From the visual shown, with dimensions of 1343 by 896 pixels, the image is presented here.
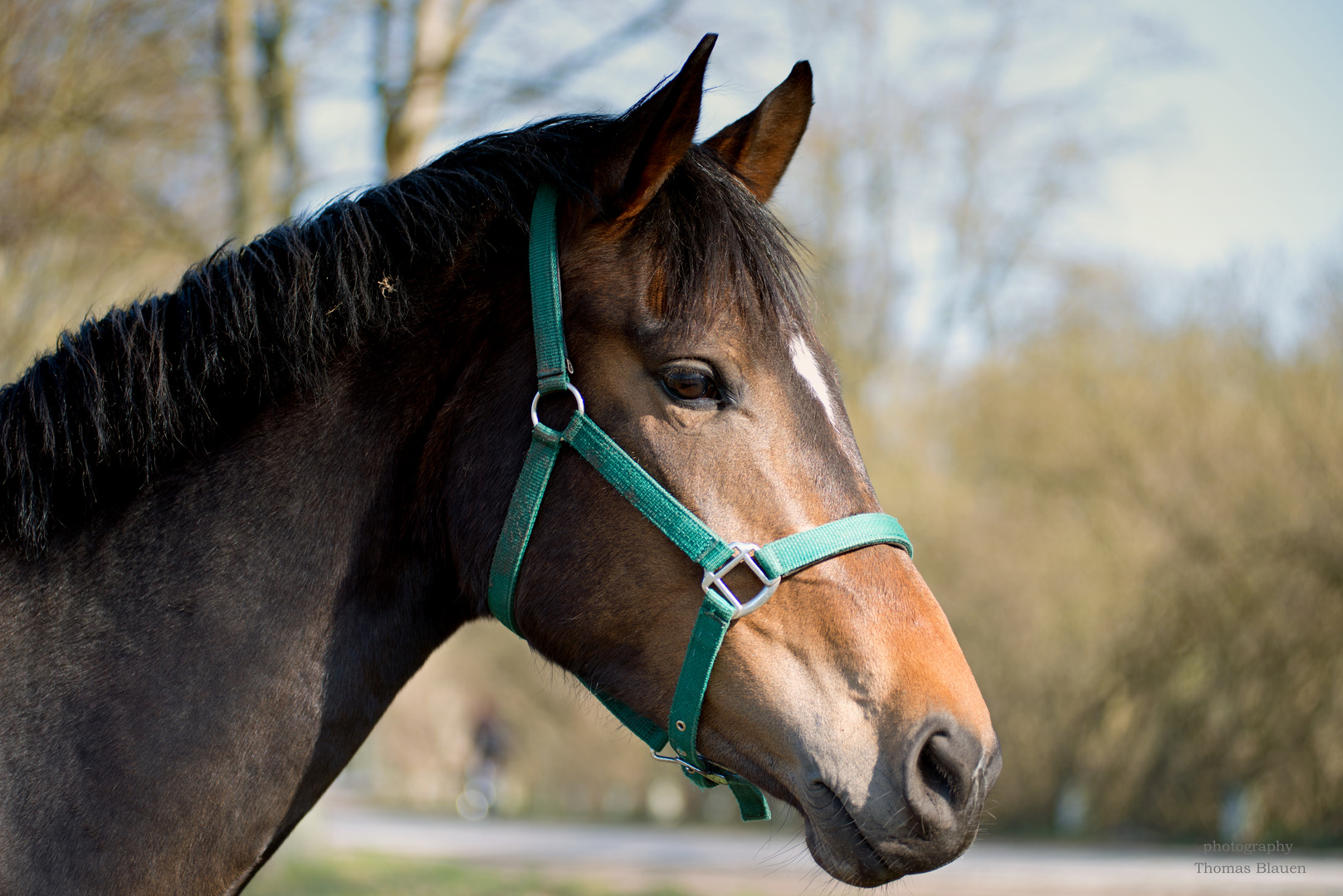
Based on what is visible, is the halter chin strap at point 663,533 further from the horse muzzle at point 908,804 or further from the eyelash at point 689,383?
the horse muzzle at point 908,804

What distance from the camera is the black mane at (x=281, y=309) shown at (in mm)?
1813

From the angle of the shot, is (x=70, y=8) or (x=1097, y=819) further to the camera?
(x=1097, y=819)

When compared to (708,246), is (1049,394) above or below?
below

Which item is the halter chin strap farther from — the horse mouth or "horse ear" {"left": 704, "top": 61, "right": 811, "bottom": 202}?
"horse ear" {"left": 704, "top": 61, "right": 811, "bottom": 202}

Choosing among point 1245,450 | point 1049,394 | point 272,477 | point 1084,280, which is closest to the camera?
point 272,477

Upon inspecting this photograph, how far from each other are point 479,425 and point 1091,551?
10.8m

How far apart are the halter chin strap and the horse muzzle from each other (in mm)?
249

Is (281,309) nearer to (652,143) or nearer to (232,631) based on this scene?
(232,631)

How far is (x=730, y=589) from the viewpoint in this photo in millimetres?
1757

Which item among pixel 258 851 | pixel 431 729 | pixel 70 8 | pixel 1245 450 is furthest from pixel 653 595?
pixel 431 729

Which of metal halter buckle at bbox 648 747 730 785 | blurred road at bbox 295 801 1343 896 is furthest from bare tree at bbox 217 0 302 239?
metal halter buckle at bbox 648 747 730 785

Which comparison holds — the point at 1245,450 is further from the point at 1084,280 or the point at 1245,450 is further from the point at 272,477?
the point at 272,477

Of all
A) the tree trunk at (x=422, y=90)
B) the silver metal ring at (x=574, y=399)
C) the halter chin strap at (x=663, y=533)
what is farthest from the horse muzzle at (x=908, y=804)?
the tree trunk at (x=422, y=90)

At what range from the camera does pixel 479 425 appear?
193 centimetres
